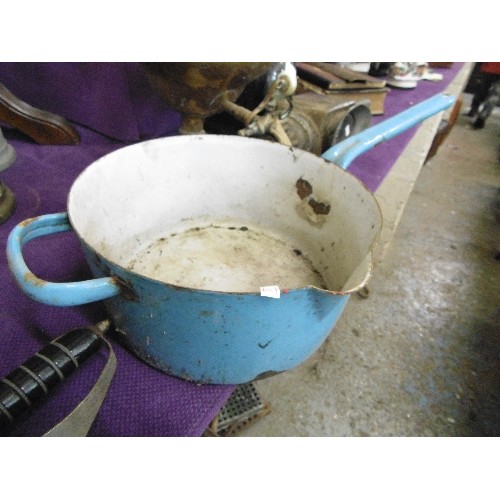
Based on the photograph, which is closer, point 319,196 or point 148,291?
point 148,291

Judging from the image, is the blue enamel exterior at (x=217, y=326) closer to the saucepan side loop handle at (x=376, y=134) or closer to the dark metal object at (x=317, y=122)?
the saucepan side loop handle at (x=376, y=134)

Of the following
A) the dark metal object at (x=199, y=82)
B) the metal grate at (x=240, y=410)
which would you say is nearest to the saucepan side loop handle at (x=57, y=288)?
the dark metal object at (x=199, y=82)

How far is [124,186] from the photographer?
510 mm

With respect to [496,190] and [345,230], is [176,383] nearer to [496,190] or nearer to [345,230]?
[345,230]

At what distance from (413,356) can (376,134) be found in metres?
0.68

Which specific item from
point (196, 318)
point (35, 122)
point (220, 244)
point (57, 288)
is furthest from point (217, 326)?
point (35, 122)

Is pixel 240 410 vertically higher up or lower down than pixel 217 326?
lower down

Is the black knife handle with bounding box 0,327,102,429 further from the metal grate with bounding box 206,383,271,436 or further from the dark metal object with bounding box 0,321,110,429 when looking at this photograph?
the metal grate with bounding box 206,383,271,436

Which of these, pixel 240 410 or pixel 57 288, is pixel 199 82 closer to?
pixel 57 288

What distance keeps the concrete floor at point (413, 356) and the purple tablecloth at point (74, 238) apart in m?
0.43

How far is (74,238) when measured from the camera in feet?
1.89
